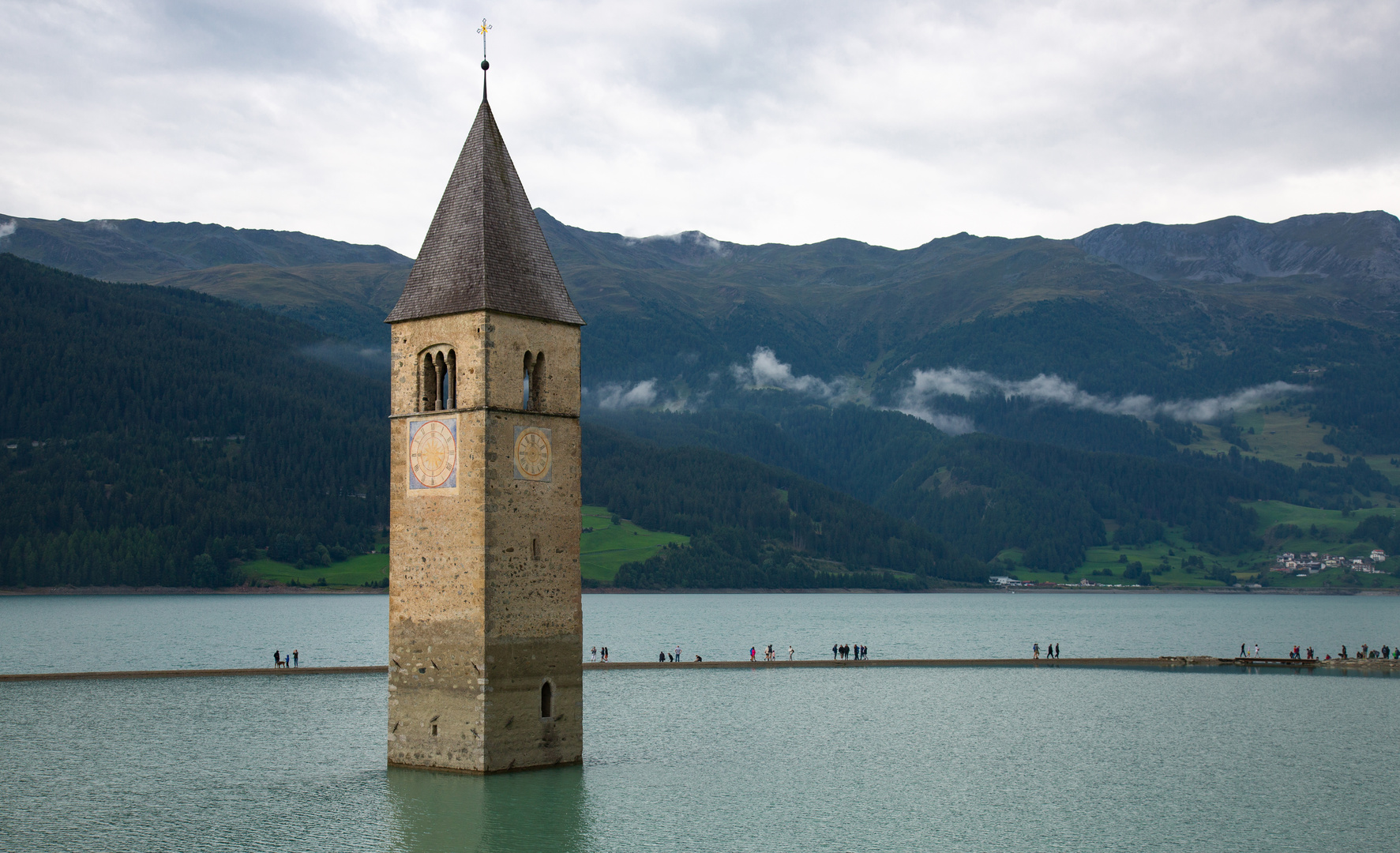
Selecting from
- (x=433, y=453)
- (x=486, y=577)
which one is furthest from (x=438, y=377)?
(x=486, y=577)

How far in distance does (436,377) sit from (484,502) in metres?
5.25

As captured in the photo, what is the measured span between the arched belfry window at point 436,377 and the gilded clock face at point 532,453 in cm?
255

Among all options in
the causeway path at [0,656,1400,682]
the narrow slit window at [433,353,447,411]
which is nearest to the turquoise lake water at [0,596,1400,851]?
the causeway path at [0,656,1400,682]

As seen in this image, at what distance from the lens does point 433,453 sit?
44.8 metres

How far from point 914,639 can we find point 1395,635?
70349 millimetres

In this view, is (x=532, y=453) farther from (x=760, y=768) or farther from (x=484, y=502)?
(x=760, y=768)

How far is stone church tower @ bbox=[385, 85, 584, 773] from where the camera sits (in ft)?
142

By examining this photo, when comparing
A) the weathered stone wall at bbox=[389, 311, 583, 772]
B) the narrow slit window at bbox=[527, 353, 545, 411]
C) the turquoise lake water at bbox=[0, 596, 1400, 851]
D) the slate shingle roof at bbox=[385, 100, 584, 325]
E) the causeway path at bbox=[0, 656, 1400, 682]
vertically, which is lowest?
the causeway path at bbox=[0, 656, 1400, 682]

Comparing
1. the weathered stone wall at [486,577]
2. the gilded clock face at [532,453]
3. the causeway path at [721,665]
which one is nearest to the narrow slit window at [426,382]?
the weathered stone wall at [486,577]

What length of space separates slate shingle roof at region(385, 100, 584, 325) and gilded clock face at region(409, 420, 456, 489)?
382cm

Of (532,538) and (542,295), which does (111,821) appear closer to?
(532,538)

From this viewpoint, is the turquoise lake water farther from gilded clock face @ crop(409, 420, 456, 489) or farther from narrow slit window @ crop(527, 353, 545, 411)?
narrow slit window @ crop(527, 353, 545, 411)

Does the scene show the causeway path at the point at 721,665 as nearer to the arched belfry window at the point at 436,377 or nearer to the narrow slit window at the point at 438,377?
the narrow slit window at the point at 438,377

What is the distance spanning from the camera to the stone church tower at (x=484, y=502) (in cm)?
4331
